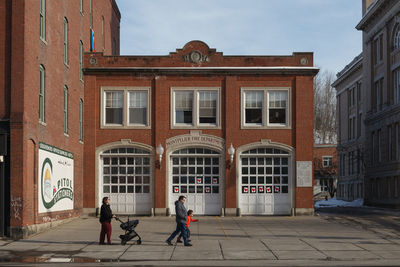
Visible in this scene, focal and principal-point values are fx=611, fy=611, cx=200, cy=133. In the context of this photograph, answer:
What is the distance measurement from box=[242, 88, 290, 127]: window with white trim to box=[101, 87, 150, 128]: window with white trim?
5.33 m

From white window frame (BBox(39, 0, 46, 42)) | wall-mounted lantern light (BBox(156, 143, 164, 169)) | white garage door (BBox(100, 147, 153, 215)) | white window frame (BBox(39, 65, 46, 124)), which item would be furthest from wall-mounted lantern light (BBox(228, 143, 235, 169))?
white window frame (BBox(39, 0, 46, 42))

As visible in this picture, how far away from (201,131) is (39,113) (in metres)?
10.7

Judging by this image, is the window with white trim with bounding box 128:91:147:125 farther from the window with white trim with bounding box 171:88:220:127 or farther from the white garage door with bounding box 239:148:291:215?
the white garage door with bounding box 239:148:291:215

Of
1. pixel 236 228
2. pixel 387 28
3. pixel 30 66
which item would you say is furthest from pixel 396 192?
pixel 30 66

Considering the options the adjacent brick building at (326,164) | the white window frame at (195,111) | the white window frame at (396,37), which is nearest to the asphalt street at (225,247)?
the white window frame at (195,111)

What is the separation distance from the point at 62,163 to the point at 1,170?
19.2 feet

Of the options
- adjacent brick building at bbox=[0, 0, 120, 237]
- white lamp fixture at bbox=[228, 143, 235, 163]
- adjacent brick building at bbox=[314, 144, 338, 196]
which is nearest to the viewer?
adjacent brick building at bbox=[0, 0, 120, 237]

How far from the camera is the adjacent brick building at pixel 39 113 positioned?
21.5 m

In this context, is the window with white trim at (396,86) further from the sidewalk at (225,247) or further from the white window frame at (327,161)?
the white window frame at (327,161)

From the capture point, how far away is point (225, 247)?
19125 millimetres

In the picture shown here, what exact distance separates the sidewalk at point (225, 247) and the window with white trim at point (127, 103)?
7425 millimetres

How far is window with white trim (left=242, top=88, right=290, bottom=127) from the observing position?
32531 mm

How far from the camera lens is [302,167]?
32.1 m

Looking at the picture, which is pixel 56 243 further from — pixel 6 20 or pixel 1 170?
pixel 6 20
